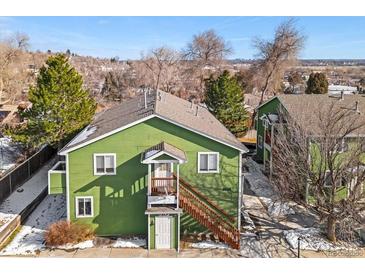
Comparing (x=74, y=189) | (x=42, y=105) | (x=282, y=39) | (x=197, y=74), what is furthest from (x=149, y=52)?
(x=74, y=189)

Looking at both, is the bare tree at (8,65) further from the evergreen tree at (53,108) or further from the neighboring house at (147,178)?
the neighboring house at (147,178)

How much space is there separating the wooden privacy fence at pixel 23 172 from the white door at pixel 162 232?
33.4 ft

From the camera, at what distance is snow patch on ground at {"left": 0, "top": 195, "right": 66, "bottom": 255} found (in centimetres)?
1739

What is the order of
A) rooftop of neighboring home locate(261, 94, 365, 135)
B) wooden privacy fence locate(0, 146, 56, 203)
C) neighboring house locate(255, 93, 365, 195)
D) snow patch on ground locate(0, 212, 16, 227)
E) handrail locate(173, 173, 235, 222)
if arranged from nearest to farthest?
handrail locate(173, 173, 235, 222), snow patch on ground locate(0, 212, 16, 227), rooftop of neighboring home locate(261, 94, 365, 135), wooden privacy fence locate(0, 146, 56, 203), neighboring house locate(255, 93, 365, 195)

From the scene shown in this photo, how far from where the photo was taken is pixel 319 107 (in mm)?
23797

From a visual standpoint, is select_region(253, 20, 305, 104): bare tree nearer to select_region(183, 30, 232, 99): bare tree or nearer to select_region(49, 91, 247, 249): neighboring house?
Answer: select_region(183, 30, 232, 99): bare tree

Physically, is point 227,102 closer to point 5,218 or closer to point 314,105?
point 314,105

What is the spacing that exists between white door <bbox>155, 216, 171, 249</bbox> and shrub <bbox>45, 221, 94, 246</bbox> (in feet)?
10.8

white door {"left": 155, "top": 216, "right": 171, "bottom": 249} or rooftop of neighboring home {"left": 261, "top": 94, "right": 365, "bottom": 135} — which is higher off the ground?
rooftop of neighboring home {"left": 261, "top": 94, "right": 365, "bottom": 135}

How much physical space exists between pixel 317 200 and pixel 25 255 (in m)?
12.8

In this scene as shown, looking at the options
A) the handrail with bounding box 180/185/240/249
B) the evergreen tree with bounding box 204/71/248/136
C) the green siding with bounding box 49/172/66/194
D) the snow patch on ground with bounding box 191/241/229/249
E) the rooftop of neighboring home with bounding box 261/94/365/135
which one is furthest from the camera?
the evergreen tree with bounding box 204/71/248/136

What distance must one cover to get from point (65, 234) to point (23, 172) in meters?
9.96

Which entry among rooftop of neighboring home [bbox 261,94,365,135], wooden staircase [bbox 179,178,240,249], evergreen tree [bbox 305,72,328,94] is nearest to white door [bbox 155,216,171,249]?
wooden staircase [bbox 179,178,240,249]

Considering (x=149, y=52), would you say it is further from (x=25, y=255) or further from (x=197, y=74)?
(x=25, y=255)
